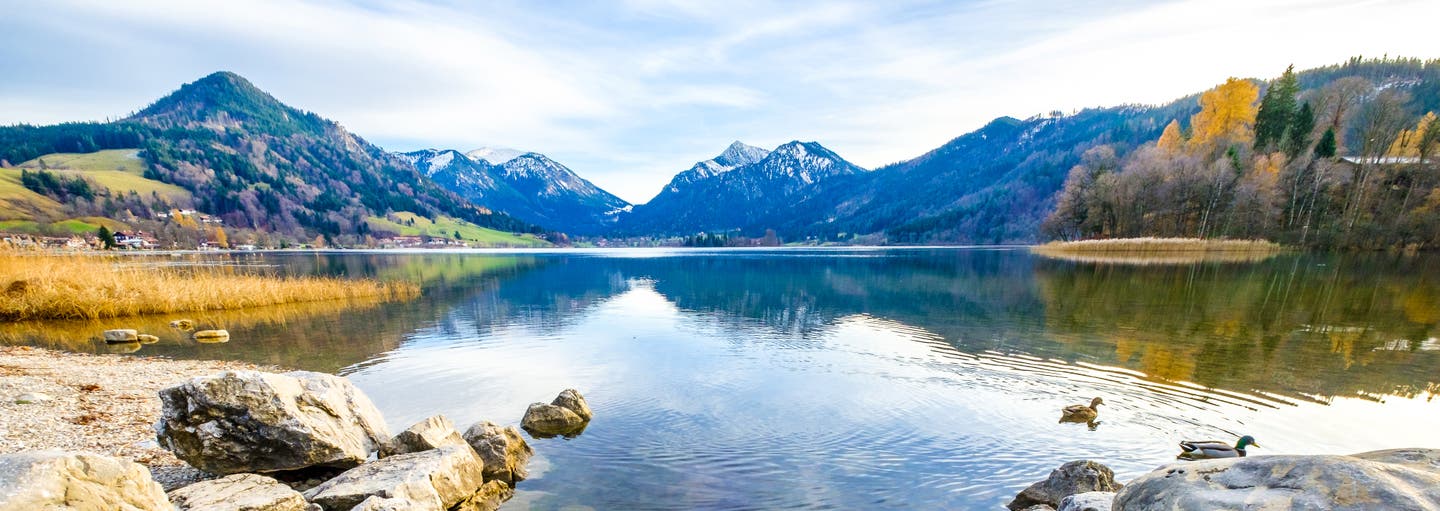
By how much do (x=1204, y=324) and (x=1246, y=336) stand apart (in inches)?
107

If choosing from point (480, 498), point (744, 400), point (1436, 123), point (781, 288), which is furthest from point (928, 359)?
point (1436, 123)

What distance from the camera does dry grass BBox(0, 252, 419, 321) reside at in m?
24.1

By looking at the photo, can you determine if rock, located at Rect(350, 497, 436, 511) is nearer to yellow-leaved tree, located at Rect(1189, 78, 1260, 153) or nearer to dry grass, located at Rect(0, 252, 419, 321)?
dry grass, located at Rect(0, 252, 419, 321)

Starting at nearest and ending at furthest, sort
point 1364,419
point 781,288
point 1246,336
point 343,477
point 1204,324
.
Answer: point 343,477 → point 1364,419 → point 1246,336 → point 1204,324 → point 781,288

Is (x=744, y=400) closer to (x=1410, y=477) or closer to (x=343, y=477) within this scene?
(x=343, y=477)

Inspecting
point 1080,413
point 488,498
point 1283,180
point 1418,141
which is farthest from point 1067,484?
point 1418,141

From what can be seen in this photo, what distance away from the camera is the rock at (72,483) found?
13.6 feet

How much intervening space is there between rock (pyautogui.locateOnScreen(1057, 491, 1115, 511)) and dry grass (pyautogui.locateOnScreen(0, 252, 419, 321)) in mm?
38691

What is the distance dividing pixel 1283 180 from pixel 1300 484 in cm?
9705

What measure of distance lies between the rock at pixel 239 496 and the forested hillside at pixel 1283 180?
90226mm

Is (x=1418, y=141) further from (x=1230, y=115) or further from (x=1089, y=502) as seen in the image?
(x=1089, y=502)

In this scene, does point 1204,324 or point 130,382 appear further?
point 1204,324

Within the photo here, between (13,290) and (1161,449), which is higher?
(13,290)

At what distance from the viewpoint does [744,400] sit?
569 inches
